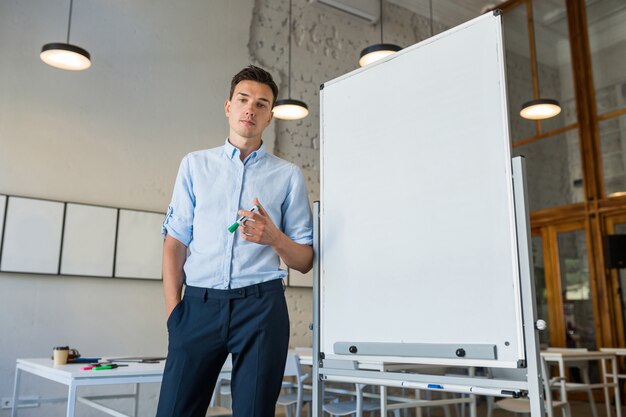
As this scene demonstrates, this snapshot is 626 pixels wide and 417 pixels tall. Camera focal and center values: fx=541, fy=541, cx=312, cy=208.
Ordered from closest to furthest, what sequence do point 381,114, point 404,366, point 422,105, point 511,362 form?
point 511,362
point 422,105
point 381,114
point 404,366

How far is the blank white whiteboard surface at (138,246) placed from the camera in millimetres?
4582

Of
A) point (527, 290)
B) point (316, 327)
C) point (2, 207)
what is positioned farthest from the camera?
point (2, 207)

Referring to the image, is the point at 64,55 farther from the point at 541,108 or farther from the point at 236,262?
the point at 541,108

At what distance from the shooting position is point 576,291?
6223mm

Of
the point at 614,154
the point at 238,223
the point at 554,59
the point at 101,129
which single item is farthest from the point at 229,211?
the point at 554,59

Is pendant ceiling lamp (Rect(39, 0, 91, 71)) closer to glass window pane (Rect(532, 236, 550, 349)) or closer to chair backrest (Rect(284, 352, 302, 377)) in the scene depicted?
chair backrest (Rect(284, 352, 302, 377))

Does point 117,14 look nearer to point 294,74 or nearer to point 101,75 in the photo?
point 101,75

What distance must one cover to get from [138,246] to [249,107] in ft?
11.6

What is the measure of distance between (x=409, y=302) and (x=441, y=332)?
13 cm

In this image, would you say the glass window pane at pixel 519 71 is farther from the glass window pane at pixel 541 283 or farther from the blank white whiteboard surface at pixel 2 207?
the blank white whiteboard surface at pixel 2 207

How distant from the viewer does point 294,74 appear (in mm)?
6000

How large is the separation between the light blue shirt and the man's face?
62 millimetres

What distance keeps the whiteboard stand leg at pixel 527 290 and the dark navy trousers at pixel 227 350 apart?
58 centimetres

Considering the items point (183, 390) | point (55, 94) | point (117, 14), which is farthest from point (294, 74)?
point (183, 390)
